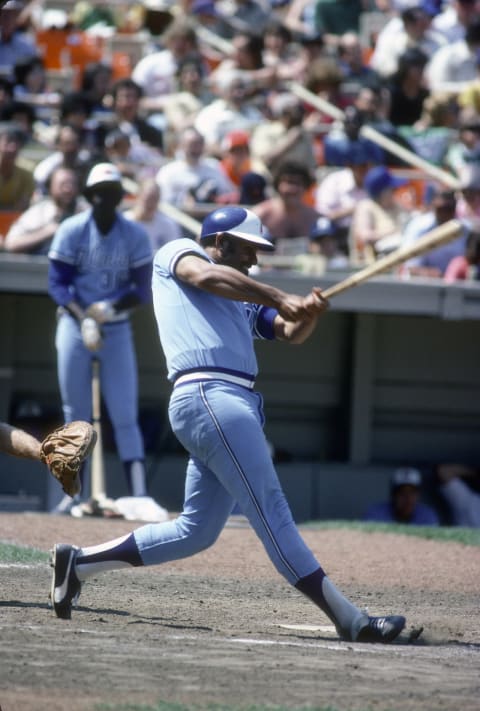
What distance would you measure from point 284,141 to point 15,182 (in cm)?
261

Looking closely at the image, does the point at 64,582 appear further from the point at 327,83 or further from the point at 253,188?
the point at 327,83

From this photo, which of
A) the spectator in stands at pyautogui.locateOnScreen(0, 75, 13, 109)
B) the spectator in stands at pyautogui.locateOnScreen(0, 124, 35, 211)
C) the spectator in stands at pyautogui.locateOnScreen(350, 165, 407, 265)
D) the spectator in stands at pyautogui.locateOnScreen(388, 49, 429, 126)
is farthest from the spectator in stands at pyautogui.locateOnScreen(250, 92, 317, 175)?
the spectator in stands at pyautogui.locateOnScreen(0, 75, 13, 109)

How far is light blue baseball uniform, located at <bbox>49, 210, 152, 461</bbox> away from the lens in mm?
8906

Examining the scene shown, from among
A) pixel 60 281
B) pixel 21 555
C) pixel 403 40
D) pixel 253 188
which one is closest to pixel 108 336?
pixel 60 281

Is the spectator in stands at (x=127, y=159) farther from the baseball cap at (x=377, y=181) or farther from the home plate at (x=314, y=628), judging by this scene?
the home plate at (x=314, y=628)

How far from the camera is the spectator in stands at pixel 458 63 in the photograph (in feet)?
48.9

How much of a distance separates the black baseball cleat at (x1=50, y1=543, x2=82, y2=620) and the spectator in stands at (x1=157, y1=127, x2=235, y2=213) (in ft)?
21.8

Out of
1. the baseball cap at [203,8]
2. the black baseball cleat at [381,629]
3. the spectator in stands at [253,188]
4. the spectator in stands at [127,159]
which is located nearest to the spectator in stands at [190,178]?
the spectator in stands at [127,159]

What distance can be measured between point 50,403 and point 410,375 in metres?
3.24

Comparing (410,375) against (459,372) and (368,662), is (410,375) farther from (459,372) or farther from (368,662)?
(368,662)

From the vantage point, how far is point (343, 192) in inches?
479

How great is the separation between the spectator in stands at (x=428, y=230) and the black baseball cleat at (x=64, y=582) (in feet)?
19.8

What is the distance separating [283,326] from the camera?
517 centimetres

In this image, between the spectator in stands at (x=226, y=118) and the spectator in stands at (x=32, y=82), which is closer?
the spectator in stands at (x=226, y=118)
